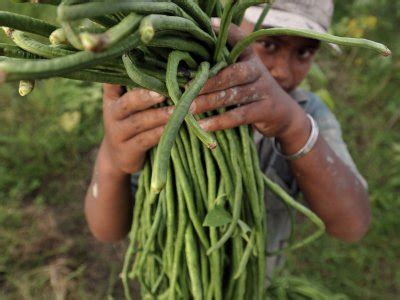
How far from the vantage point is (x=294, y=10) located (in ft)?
3.65

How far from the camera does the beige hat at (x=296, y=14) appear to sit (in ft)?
3.45

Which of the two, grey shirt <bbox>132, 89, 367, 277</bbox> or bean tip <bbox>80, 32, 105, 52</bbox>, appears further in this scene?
grey shirt <bbox>132, 89, 367, 277</bbox>

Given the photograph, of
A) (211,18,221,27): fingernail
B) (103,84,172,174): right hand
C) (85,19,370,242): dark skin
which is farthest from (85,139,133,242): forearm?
(211,18,221,27): fingernail

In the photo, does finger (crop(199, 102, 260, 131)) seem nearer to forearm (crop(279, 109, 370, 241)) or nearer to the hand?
the hand

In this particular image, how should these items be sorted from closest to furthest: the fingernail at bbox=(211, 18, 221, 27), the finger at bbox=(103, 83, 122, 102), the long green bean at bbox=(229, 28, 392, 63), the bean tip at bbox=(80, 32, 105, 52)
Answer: the bean tip at bbox=(80, 32, 105, 52), the long green bean at bbox=(229, 28, 392, 63), the fingernail at bbox=(211, 18, 221, 27), the finger at bbox=(103, 83, 122, 102)

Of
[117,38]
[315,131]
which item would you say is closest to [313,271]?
[315,131]

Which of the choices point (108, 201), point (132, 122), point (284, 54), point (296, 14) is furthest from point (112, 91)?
point (296, 14)

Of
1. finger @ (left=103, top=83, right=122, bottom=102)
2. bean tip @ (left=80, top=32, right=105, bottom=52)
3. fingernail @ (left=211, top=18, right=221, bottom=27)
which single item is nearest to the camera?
bean tip @ (left=80, top=32, right=105, bottom=52)

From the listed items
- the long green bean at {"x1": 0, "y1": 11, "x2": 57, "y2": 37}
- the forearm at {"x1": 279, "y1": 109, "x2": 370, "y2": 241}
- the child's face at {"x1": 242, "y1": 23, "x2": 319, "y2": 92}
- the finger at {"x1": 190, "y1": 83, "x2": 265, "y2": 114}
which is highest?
the long green bean at {"x1": 0, "y1": 11, "x2": 57, "y2": 37}

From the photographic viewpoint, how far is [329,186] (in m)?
0.92

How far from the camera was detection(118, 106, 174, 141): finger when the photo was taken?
0.65m

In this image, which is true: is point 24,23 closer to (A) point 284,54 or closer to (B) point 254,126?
(B) point 254,126

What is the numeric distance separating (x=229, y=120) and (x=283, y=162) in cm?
52

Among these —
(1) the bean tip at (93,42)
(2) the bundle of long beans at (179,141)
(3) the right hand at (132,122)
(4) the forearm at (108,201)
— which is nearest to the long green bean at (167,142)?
(2) the bundle of long beans at (179,141)
